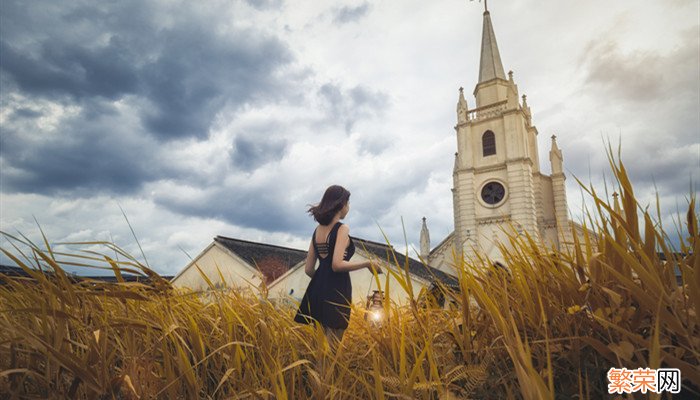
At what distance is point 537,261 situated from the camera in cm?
167

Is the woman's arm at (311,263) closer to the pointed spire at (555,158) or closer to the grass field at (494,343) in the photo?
the grass field at (494,343)

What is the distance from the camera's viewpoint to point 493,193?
27.5m

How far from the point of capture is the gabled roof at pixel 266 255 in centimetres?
1848

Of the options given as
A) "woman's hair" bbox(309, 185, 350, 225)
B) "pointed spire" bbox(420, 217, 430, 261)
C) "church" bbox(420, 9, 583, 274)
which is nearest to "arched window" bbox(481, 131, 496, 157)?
"church" bbox(420, 9, 583, 274)

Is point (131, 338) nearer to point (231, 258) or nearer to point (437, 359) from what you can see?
→ point (437, 359)

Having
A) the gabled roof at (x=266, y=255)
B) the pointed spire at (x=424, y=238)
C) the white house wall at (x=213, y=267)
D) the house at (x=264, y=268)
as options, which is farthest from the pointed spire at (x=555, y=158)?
the white house wall at (x=213, y=267)

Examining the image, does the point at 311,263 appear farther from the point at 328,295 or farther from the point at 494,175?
the point at 494,175

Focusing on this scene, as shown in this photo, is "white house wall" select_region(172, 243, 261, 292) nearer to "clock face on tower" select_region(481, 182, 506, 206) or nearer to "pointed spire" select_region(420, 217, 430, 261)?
"pointed spire" select_region(420, 217, 430, 261)

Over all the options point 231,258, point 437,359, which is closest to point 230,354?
point 437,359

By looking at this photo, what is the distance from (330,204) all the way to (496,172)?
90.9 feet

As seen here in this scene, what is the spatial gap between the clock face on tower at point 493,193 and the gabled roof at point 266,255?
16202mm

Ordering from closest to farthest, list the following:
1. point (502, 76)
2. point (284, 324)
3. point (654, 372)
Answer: point (654, 372)
point (284, 324)
point (502, 76)

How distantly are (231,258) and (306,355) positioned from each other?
56.0 ft

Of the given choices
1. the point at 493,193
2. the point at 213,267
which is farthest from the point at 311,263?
the point at 493,193
